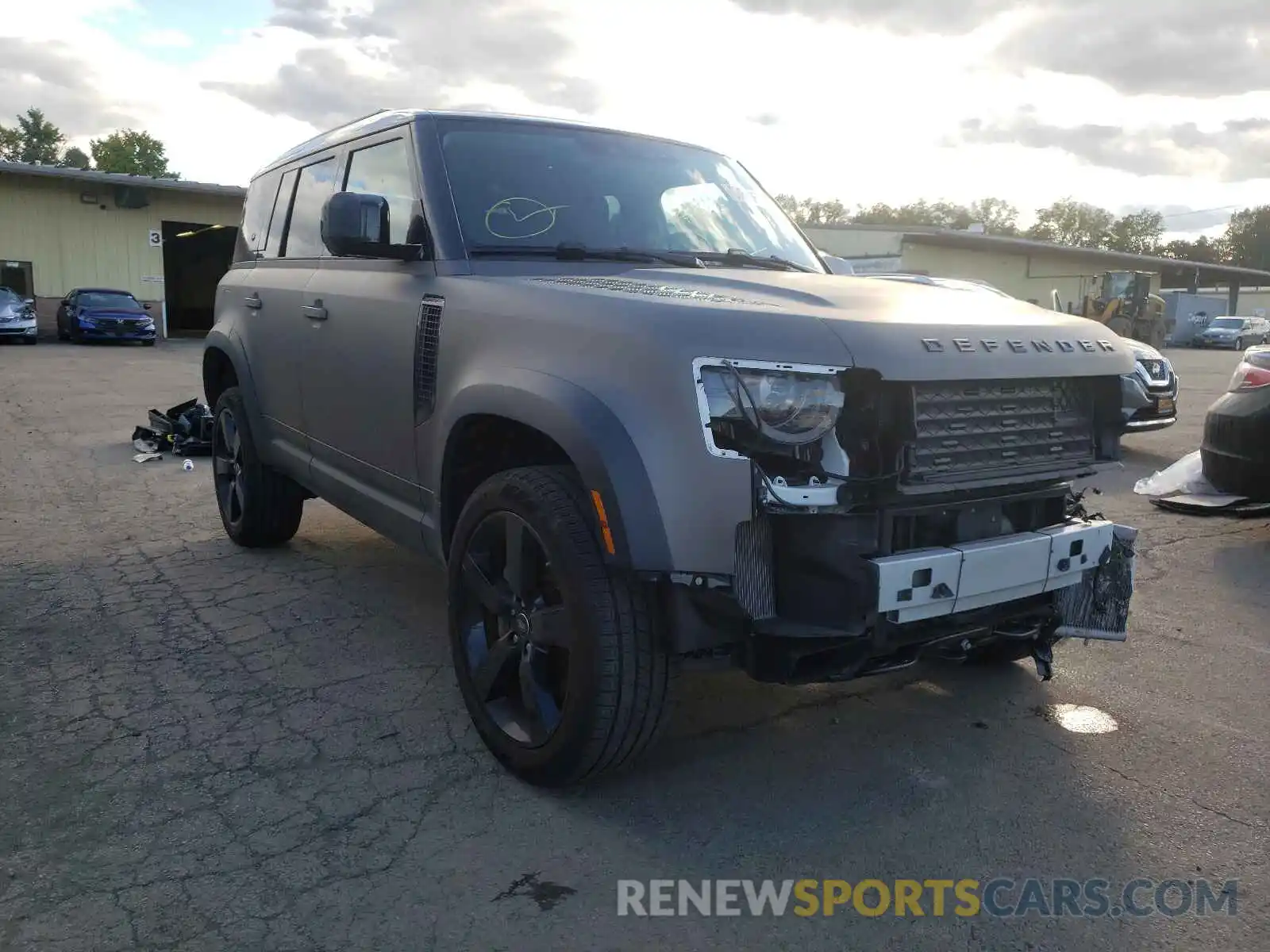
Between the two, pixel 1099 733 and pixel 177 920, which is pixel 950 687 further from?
pixel 177 920

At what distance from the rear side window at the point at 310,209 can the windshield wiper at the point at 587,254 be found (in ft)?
4.29


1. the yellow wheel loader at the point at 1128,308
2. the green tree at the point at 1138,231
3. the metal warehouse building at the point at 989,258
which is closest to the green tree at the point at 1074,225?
the green tree at the point at 1138,231

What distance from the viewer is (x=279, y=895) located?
2.49m

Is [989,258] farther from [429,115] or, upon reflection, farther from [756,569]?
[756,569]

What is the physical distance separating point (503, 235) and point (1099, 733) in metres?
2.66

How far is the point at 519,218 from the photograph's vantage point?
3613mm

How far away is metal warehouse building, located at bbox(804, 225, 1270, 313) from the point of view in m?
39.2

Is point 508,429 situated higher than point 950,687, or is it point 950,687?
point 508,429

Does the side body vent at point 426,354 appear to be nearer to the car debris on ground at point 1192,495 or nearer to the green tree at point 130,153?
the car debris on ground at point 1192,495

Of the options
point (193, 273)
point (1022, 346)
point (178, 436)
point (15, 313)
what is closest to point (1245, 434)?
point (1022, 346)

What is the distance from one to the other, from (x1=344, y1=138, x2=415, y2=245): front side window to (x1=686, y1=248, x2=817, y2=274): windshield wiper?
3.47ft

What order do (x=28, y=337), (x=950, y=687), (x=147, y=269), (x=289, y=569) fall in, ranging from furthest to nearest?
1. (x=147, y=269)
2. (x=28, y=337)
3. (x=289, y=569)
4. (x=950, y=687)

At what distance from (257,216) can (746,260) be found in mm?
3092

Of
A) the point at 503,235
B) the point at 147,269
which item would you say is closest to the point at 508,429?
the point at 503,235
